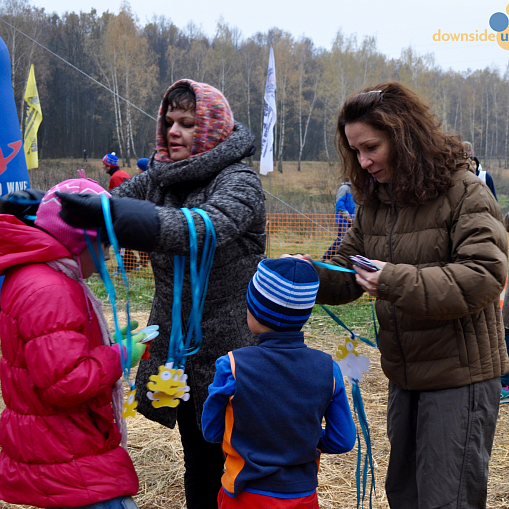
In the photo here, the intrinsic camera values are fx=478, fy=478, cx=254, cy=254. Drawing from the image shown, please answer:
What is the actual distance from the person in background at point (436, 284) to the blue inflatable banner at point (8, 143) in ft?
11.5

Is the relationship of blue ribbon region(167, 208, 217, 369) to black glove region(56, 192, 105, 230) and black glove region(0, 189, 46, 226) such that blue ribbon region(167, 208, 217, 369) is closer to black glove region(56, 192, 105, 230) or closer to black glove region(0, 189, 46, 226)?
black glove region(56, 192, 105, 230)

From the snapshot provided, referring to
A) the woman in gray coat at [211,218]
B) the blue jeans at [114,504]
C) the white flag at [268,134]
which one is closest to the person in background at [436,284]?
the woman in gray coat at [211,218]

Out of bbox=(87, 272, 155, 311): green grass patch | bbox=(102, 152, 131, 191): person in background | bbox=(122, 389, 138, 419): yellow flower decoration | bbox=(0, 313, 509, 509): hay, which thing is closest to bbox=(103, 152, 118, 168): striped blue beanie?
bbox=(102, 152, 131, 191): person in background

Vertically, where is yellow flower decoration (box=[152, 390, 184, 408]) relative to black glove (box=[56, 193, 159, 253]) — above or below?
below

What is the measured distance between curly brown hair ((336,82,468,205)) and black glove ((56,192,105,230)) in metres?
1.03

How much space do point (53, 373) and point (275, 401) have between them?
2.12 feet

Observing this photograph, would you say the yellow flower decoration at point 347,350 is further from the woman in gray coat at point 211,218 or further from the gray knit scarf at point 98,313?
the gray knit scarf at point 98,313

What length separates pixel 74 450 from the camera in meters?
1.49

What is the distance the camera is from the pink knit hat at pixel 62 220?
1505mm

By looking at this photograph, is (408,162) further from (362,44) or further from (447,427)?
(362,44)

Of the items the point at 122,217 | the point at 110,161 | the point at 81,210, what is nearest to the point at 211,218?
the point at 122,217

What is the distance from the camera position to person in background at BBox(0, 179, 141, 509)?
141 centimetres

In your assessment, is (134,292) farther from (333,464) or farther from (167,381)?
(167,381)

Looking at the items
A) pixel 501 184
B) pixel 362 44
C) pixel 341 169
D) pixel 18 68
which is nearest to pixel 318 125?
pixel 362 44
